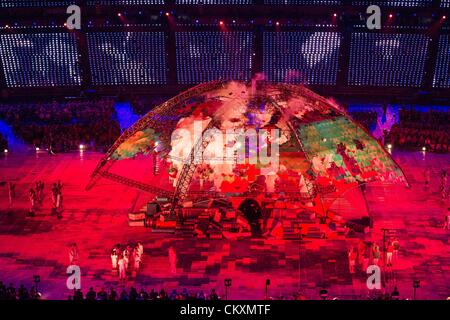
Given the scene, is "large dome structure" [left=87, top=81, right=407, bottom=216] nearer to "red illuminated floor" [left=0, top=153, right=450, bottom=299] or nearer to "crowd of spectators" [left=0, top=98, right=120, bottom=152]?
"red illuminated floor" [left=0, top=153, right=450, bottom=299]

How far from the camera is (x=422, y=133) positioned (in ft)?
122

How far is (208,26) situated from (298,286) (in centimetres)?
2106

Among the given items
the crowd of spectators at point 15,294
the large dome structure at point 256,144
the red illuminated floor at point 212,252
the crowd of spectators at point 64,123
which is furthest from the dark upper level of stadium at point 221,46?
the crowd of spectators at point 15,294

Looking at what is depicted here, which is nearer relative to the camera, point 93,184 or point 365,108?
point 93,184

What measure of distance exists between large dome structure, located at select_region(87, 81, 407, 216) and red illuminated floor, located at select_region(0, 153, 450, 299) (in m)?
1.71

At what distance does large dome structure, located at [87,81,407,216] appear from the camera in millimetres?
27297

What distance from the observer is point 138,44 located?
43.2 m

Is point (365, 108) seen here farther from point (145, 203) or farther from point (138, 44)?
point (145, 203)

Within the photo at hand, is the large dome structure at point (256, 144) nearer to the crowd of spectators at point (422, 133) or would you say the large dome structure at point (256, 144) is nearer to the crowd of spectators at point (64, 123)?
the crowd of spectators at point (64, 123)

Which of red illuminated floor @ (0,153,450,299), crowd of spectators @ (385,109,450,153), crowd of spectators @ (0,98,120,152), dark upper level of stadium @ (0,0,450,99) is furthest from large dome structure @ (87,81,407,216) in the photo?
dark upper level of stadium @ (0,0,450,99)
